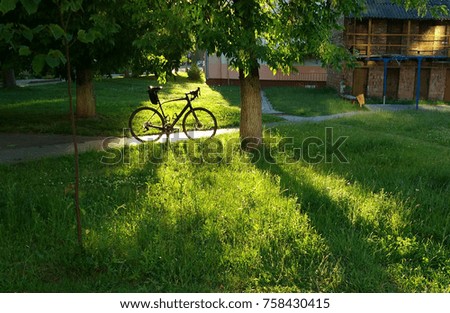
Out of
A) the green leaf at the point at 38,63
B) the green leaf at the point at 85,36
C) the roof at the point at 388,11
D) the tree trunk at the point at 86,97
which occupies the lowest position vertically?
the tree trunk at the point at 86,97

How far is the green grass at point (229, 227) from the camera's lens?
355 centimetres

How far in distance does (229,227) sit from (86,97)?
8.93 m

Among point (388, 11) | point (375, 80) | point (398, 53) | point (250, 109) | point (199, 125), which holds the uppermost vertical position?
point (388, 11)

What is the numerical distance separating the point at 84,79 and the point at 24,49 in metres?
9.33

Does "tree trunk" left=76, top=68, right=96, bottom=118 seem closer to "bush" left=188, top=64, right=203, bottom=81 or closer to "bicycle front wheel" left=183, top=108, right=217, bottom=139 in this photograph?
"bicycle front wheel" left=183, top=108, right=217, bottom=139

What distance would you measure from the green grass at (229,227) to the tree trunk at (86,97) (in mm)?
5040

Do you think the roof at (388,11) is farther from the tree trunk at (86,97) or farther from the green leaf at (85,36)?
the green leaf at (85,36)

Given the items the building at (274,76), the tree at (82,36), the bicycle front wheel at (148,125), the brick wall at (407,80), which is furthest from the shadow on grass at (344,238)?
the building at (274,76)

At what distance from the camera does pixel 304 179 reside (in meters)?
6.23

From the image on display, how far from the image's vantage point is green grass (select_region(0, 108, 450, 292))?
11.7ft

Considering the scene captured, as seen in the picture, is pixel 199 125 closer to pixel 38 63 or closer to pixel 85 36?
pixel 85 36

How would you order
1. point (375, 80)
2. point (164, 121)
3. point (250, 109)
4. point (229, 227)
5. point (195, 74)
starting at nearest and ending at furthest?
point (229, 227) → point (250, 109) → point (164, 121) → point (375, 80) → point (195, 74)

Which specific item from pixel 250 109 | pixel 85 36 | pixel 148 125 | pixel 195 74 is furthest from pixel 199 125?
pixel 195 74

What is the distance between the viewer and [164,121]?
9.34m
